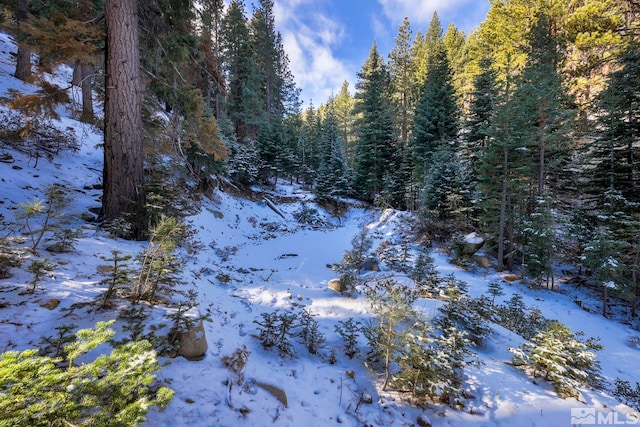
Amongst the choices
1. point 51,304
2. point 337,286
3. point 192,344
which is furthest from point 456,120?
point 51,304

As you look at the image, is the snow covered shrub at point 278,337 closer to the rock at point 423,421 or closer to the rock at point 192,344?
the rock at point 192,344

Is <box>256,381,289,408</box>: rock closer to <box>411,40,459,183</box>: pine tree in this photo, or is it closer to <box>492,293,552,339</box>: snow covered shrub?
<box>492,293,552,339</box>: snow covered shrub

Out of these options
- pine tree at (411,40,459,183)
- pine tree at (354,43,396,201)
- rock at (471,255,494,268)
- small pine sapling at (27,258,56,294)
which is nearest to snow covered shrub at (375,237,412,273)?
rock at (471,255,494,268)

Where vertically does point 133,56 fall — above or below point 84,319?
above

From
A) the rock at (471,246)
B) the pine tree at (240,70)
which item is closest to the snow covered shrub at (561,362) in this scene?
the rock at (471,246)

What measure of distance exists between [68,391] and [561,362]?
553 cm

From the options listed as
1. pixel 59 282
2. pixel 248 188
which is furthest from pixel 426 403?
pixel 248 188

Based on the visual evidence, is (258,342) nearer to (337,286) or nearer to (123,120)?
(337,286)

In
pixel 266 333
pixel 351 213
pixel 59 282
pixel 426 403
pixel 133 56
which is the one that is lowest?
pixel 426 403

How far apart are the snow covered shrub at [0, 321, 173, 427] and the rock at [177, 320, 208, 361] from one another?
63.1 inches

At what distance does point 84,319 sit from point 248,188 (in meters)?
17.2

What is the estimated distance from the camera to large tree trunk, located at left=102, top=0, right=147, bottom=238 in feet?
17.4

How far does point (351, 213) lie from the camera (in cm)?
2250

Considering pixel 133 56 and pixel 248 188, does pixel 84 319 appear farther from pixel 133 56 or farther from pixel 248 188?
pixel 248 188
